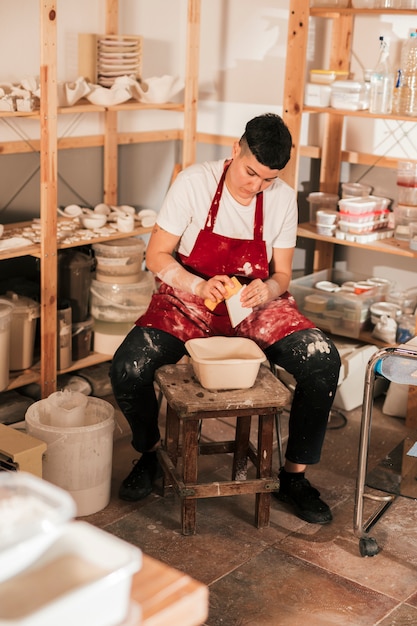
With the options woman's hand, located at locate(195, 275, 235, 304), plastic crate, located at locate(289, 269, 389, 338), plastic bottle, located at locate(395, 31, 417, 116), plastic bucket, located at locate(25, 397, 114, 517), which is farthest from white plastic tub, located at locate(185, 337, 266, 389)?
plastic bottle, located at locate(395, 31, 417, 116)

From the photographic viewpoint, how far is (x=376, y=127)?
4121 millimetres

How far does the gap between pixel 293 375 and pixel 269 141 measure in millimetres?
817

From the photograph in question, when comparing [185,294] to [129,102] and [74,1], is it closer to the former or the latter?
[129,102]

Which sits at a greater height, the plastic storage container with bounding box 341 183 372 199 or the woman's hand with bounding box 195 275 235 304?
the plastic storage container with bounding box 341 183 372 199

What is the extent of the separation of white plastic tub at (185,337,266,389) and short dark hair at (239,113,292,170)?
0.61m

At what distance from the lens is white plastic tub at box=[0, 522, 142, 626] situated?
1061mm

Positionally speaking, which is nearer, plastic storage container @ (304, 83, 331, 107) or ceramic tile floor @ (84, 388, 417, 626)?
ceramic tile floor @ (84, 388, 417, 626)

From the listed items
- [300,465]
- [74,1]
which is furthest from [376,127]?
[300,465]

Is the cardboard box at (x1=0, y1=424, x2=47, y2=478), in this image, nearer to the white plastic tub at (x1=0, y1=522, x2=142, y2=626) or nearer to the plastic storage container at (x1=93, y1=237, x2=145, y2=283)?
the plastic storage container at (x1=93, y1=237, x2=145, y2=283)

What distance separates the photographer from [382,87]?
3.70 metres

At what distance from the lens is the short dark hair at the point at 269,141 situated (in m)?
2.80

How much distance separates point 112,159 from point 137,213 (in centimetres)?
35

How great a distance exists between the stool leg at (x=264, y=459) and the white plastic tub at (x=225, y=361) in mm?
148

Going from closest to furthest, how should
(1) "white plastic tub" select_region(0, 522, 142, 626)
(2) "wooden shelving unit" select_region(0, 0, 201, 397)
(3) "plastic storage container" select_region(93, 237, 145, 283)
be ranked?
(1) "white plastic tub" select_region(0, 522, 142, 626) → (2) "wooden shelving unit" select_region(0, 0, 201, 397) → (3) "plastic storage container" select_region(93, 237, 145, 283)
